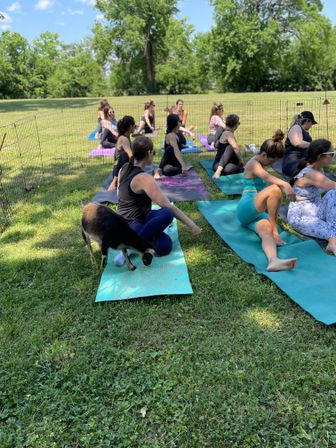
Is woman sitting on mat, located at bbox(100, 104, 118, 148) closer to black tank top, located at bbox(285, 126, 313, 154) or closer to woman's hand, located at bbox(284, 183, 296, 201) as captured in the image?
black tank top, located at bbox(285, 126, 313, 154)

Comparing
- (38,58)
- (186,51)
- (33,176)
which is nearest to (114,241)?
(33,176)

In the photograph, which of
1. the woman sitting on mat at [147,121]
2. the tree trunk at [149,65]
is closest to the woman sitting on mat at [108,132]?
the woman sitting on mat at [147,121]

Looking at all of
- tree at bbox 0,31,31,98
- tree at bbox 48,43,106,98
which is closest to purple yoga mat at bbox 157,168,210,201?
tree at bbox 48,43,106,98

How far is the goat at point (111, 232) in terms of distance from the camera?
3.45 metres

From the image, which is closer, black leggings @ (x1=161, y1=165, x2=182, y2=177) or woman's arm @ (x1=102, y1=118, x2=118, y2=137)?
black leggings @ (x1=161, y1=165, x2=182, y2=177)

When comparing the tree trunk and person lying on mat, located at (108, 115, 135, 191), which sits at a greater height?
the tree trunk

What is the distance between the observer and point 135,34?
153 feet

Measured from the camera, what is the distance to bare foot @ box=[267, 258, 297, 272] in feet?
11.7

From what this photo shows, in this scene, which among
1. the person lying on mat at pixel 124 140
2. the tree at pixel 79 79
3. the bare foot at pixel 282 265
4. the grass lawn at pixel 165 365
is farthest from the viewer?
the tree at pixel 79 79

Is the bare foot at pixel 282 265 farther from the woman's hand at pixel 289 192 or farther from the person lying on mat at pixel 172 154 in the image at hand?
the person lying on mat at pixel 172 154

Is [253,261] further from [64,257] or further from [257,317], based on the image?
[64,257]

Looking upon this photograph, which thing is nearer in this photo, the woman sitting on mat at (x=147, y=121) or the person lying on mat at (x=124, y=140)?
the person lying on mat at (x=124, y=140)

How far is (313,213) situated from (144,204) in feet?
6.57

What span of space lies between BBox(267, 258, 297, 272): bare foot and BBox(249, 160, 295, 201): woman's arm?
83cm
